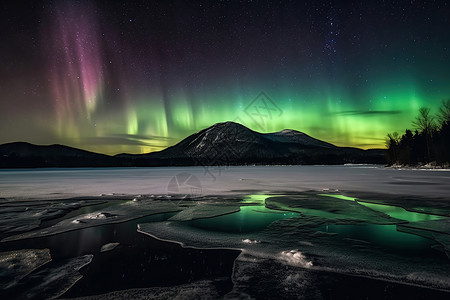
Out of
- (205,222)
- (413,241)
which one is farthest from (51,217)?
(413,241)

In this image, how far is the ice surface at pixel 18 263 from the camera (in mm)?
3737

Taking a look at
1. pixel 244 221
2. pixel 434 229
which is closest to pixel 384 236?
pixel 434 229

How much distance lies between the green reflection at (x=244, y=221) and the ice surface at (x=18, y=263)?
11.3 feet

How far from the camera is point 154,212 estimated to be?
29.4 feet

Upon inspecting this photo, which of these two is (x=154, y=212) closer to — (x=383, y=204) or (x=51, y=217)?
(x=51, y=217)

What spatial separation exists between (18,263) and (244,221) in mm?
5104

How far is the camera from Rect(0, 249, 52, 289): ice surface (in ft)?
12.3

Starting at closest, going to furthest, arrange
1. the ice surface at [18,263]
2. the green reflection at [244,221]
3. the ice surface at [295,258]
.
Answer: the ice surface at [18,263] < the ice surface at [295,258] < the green reflection at [244,221]

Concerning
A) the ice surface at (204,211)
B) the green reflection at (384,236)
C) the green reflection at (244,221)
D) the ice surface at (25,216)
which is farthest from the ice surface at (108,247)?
the green reflection at (384,236)

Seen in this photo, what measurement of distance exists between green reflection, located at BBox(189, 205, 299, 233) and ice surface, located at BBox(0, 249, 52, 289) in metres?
3.43

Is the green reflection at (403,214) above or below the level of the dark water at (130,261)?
below

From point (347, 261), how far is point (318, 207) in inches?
217

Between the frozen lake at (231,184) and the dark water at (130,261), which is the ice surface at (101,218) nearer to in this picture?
the dark water at (130,261)

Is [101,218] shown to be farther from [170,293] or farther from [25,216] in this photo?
[170,293]
